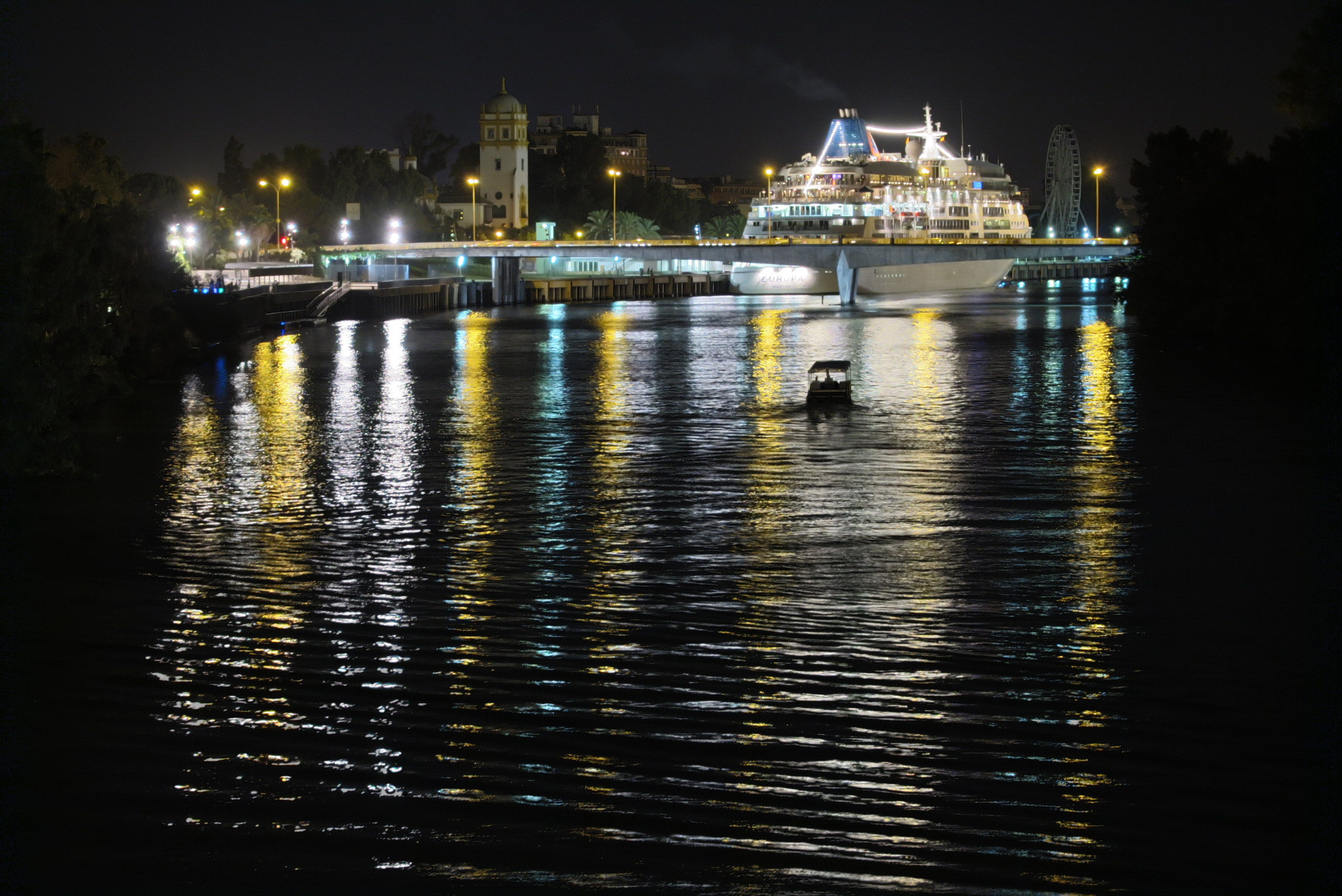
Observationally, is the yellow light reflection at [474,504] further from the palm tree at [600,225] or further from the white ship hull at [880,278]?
the palm tree at [600,225]

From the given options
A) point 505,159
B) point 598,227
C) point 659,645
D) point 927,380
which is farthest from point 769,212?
point 659,645

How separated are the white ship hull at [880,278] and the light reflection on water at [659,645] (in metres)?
68.3

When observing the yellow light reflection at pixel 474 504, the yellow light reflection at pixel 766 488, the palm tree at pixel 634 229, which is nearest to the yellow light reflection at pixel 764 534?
the yellow light reflection at pixel 766 488

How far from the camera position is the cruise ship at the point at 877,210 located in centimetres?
10450

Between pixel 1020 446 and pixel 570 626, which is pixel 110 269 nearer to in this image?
pixel 1020 446

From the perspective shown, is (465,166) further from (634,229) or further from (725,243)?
(725,243)

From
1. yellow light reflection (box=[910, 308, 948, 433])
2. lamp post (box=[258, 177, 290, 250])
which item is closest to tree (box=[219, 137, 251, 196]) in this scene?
lamp post (box=[258, 177, 290, 250])

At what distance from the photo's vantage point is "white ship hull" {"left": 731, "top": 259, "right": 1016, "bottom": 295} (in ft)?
327

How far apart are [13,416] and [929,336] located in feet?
136

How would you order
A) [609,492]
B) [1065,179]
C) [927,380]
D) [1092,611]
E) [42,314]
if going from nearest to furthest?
[1092,611] → [609,492] → [42,314] → [927,380] → [1065,179]

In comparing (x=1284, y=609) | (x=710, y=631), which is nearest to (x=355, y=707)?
(x=710, y=631)

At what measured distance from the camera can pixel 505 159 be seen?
139 m

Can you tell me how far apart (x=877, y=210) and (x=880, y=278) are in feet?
Result: 25.8

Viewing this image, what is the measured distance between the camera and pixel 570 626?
1430 cm
